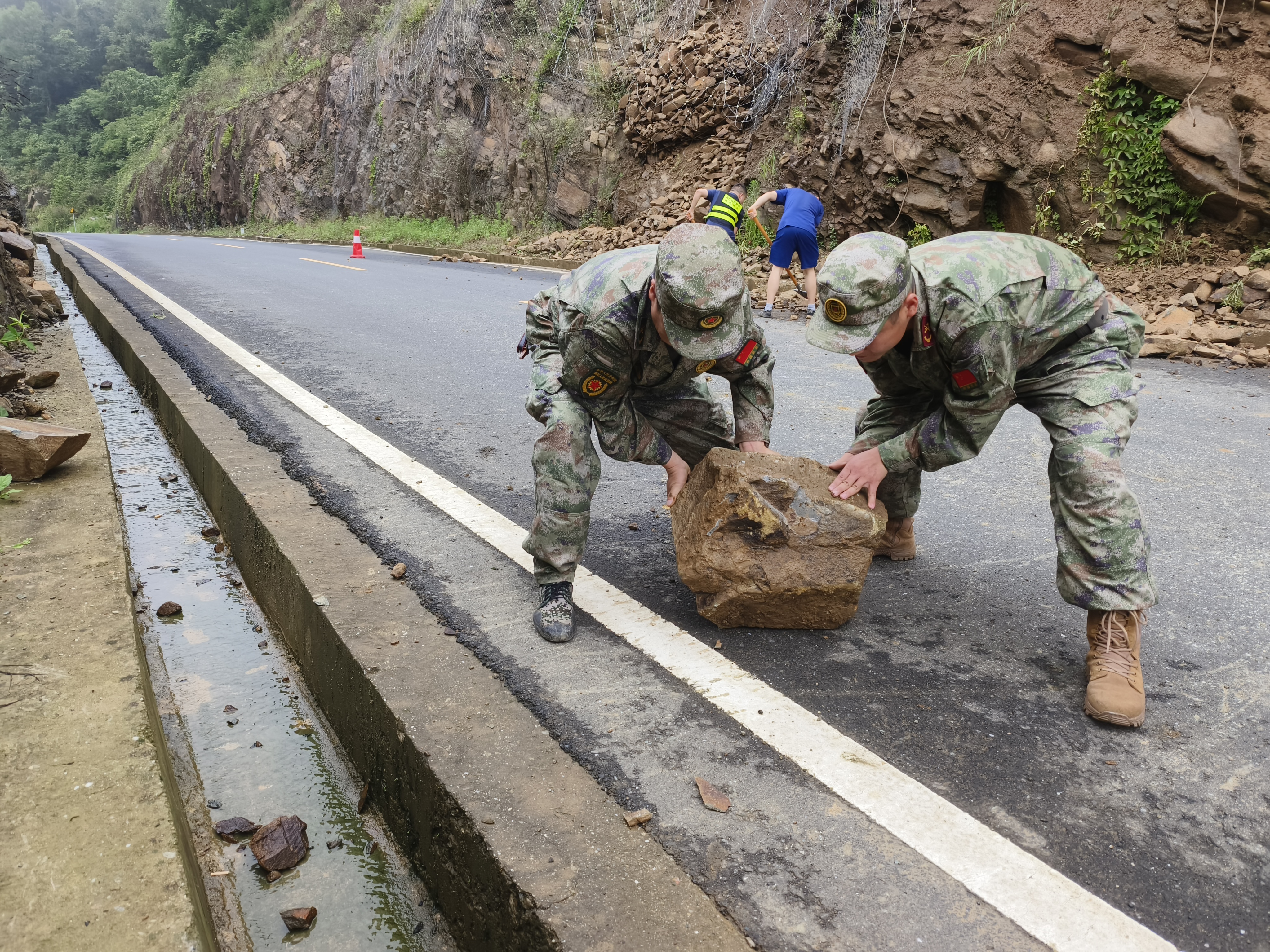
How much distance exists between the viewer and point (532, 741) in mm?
2273

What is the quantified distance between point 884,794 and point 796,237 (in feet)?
29.6

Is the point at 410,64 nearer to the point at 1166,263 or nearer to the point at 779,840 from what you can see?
the point at 1166,263

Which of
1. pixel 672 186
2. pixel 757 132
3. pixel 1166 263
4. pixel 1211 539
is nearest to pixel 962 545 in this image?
pixel 1211 539

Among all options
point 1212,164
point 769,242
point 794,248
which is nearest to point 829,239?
point 769,242

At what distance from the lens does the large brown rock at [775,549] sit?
2879 mm

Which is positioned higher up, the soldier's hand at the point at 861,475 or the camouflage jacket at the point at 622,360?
the camouflage jacket at the point at 622,360

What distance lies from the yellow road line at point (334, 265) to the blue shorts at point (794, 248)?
7140mm

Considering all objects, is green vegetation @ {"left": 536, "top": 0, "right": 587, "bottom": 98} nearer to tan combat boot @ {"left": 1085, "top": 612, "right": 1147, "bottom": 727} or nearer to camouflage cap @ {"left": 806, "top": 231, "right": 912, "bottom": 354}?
camouflage cap @ {"left": 806, "top": 231, "right": 912, "bottom": 354}

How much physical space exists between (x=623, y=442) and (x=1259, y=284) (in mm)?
7283

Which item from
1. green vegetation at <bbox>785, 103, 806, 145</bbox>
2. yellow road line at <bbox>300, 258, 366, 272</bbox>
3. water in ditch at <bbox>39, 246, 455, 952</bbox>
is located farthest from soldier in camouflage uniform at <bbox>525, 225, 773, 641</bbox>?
yellow road line at <bbox>300, 258, 366, 272</bbox>

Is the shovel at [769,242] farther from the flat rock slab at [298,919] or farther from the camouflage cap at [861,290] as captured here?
the flat rock slab at [298,919]

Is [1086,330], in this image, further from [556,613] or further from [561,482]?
[556,613]

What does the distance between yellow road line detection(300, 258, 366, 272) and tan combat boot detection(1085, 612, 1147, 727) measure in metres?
13.9

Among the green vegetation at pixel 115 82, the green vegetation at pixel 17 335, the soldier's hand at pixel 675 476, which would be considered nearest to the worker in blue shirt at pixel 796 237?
the green vegetation at pixel 17 335
